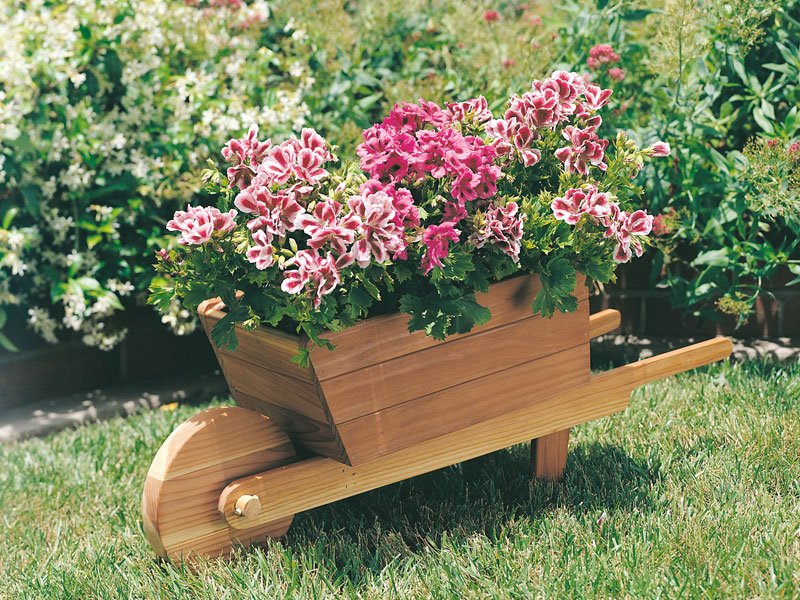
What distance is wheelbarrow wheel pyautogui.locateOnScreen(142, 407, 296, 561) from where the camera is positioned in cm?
200

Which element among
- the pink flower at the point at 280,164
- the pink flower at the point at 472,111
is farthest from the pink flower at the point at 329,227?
the pink flower at the point at 472,111

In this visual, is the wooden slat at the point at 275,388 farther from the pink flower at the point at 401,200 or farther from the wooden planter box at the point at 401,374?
the pink flower at the point at 401,200

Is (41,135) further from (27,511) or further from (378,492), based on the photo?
(378,492)

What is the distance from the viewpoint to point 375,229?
6.03 ft

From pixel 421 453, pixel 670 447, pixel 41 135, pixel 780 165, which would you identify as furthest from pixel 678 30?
pixel 41 135

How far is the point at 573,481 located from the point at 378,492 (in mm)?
501

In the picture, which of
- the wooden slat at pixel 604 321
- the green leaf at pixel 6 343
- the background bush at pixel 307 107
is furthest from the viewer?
the green leaf at pixel 6 343

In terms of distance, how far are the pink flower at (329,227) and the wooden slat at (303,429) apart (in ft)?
1.33

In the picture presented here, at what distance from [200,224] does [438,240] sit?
1.59 feet

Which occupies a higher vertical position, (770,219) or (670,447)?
(770,219)

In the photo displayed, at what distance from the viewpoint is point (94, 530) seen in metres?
2.43

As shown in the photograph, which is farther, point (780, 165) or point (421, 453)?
point (780, 165)

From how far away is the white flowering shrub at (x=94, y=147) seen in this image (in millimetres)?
3279

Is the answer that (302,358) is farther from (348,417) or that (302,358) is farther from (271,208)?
(271,208)
